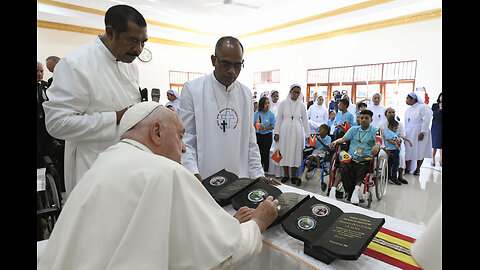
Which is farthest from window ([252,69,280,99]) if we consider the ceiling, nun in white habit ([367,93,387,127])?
nun in white habit ([367,93,387,127])

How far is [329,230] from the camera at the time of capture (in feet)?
3.92

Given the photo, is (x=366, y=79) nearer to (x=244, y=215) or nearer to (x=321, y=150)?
(x=321, y=150)

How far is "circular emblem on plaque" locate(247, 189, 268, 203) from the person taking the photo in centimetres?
152

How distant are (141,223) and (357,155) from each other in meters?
3.84

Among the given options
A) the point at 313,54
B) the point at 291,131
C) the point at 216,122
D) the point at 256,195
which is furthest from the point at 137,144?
the point at 313,54

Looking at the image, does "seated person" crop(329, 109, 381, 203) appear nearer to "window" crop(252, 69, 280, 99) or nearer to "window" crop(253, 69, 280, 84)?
"window" crop(252, 69, 280, 99)

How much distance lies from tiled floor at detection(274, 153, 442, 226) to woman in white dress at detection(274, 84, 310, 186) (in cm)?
39

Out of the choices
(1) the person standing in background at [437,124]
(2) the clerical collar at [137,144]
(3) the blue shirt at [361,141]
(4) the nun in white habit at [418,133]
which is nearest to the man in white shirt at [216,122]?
(2) the clerical collar at [137,144]

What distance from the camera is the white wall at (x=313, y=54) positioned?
7699 mm

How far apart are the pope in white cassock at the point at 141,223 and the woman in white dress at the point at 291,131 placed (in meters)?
4.39

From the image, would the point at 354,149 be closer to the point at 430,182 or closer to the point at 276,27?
the point at 430,182

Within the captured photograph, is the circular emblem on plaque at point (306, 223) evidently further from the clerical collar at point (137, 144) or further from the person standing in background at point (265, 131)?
the person standing in background at point (265, 131)

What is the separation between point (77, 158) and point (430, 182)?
231 inches

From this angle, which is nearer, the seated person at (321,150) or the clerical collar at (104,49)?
the clerical collar at (104,49)
